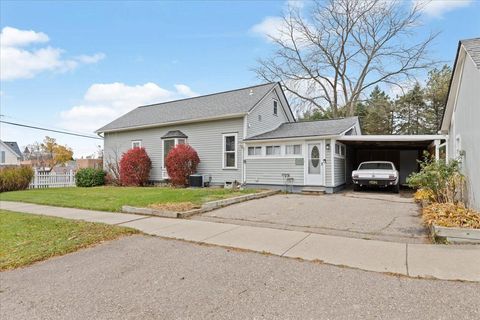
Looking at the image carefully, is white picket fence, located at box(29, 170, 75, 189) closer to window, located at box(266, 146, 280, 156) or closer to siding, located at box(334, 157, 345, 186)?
window, located at box(266, 146, 280, 156)

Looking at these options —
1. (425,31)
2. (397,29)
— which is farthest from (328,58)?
(425,31)

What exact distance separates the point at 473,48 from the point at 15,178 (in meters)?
20.8

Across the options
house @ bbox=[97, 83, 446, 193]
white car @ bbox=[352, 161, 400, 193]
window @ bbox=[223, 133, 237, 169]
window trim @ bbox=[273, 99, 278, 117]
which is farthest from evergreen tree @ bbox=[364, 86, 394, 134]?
window @ bbox=[223, 133, 237, 169]

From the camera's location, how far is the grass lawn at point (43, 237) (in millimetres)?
5093

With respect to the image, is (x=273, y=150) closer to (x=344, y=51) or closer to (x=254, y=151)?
(x=254, y=151)

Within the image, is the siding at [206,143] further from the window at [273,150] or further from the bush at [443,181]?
the bush at [443,181]

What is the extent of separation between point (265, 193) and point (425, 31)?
2375 centimetres

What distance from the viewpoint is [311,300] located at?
10.6 ft

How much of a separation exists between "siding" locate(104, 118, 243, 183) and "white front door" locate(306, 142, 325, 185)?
→ 3.62 metres

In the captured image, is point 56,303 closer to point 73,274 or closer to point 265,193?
point 73,274

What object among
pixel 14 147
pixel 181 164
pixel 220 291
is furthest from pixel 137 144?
pixel 14 147

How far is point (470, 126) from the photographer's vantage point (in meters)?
7.58

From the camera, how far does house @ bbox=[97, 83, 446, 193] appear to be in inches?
536

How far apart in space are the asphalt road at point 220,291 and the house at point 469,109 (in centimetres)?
456
